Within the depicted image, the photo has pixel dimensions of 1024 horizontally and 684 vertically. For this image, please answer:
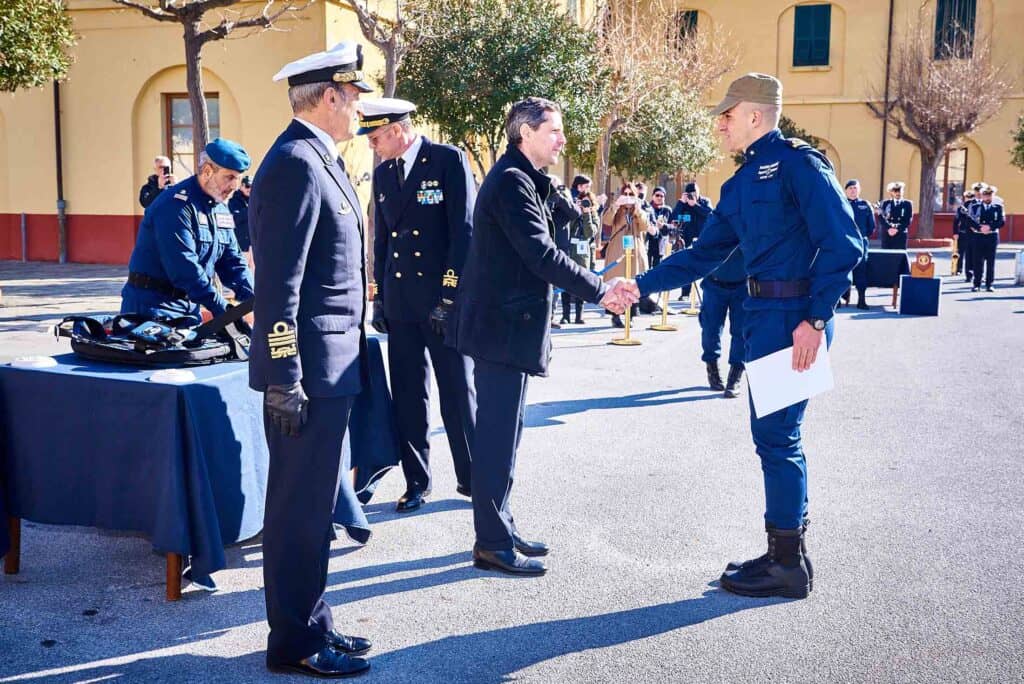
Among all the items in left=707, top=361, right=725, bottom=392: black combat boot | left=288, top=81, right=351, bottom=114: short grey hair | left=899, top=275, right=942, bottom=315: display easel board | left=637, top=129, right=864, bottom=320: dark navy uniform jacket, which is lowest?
left=707, top=361, right=725, bottom=392: black combat boot

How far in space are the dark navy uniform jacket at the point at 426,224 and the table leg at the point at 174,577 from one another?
183 centimetres

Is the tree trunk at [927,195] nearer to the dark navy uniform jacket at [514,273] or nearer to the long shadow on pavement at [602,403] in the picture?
the long shadow on pavement at [602,403]

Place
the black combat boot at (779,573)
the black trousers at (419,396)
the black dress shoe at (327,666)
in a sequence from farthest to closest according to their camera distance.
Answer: the black trousers at (419,396)
the black combat boot at (779,573)
the black dress shoe at (327,666)

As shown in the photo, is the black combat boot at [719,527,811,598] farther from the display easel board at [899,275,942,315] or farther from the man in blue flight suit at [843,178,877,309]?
the man in blue flight suit at [843,178,877,309]

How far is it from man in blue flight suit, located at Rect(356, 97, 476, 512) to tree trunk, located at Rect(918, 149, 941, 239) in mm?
30275

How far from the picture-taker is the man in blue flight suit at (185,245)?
5113 mm

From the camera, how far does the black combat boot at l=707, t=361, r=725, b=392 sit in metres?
8.81

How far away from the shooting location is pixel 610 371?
32.6 ft

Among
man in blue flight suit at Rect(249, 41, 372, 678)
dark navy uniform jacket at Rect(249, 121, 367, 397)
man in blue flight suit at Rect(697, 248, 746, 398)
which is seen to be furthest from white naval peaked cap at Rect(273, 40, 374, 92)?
man in blue flight suit at Rect(697, 248, 746, 398)

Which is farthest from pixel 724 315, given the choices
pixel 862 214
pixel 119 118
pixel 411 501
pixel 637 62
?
pixel 637 62

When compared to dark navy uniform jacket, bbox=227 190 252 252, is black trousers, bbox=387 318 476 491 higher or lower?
lower

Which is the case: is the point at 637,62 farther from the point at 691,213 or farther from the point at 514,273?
the point at 514,273

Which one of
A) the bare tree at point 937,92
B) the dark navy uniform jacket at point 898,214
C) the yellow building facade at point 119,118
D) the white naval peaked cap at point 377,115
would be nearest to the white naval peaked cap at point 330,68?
the white naval peaked cap at point 377,115

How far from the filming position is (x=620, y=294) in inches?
190
